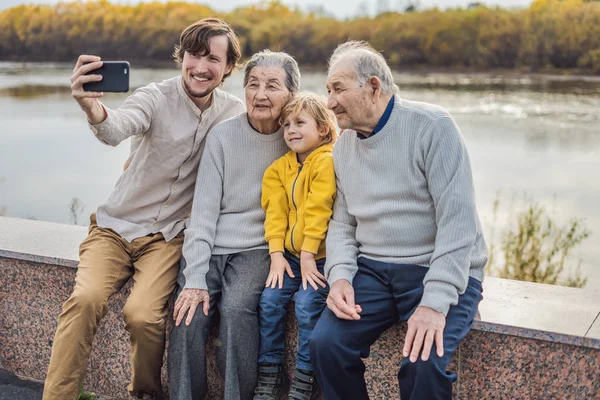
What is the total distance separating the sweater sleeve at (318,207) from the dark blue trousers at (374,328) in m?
0.26

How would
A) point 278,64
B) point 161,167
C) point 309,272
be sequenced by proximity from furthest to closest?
point 161,167
point 278,64
point 309,272

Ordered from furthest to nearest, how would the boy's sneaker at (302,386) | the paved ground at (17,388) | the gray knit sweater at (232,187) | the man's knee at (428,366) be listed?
the paved ground at (17,388) < the gray knit sweater at (232,187) < the boy's sneaker at (302,386) < the man's knee at (428,366)

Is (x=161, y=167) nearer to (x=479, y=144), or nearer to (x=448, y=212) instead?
(x=448, y=212)

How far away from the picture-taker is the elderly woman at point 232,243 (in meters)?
2.82

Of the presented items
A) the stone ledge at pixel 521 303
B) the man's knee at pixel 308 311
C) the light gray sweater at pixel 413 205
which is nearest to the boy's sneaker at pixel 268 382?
the man's knee at pixel 308 311

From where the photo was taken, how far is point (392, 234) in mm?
2654

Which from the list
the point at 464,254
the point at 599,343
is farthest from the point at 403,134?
the point at 599,343

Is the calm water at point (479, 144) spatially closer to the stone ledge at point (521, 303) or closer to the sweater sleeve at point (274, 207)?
the stone ledge at point (521, 303)

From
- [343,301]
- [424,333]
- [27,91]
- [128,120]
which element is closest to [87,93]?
[128,120]

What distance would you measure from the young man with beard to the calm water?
4.07m

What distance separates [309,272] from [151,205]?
2.82ft

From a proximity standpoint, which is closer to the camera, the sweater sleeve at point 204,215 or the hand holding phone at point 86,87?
the hand holding phone at point 86,87

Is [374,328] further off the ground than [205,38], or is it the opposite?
[205,38]

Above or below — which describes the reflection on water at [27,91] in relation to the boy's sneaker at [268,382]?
below
